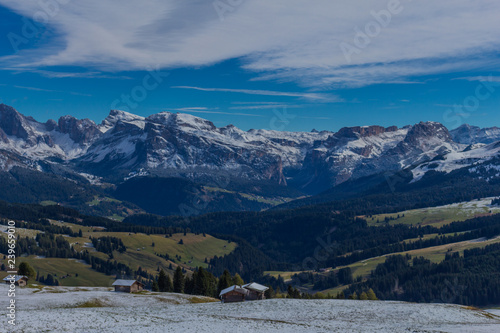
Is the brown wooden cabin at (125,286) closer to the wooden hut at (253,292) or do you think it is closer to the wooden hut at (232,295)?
the wooden hut at (232,295)

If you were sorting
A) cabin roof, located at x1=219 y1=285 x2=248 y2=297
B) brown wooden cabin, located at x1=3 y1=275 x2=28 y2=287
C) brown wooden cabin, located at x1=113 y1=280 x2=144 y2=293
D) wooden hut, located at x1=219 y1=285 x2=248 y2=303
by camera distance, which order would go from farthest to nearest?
1. brown wooden cabin, located at x1=3 y1=275 x2=28 y2=287
2. brown wooden cabin, located at x1=113 y1=280 x2=144 y2=293
3. wooden hut, located at x1=219 y1=285 x2=248 y2=303
4. cabin roof, located at x1=219 y1=285 x2=248 y2=297

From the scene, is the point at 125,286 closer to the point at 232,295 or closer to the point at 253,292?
the point at 232,295

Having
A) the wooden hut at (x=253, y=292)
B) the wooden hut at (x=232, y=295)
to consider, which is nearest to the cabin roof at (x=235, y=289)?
the wooden hut at (x=232, y=295)

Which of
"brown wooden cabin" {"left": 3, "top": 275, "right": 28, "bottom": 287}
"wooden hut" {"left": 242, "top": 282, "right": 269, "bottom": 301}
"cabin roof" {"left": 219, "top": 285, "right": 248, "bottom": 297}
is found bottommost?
"wooden hut" {"left": 242, "top": 282, "right": 269, "bottom": 301}

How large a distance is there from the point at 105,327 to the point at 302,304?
5007cm

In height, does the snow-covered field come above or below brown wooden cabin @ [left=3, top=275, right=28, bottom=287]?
below

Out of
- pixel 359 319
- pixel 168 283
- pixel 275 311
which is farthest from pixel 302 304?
pixel 168 283

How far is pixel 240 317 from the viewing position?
91812 millimetres

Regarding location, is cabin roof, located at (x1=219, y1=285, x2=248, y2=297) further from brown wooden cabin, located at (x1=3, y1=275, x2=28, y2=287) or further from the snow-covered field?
brown wooden cabin, located at (x1=3, y1=275, x2=28, y2=287)

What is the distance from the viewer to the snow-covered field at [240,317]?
76750 mm

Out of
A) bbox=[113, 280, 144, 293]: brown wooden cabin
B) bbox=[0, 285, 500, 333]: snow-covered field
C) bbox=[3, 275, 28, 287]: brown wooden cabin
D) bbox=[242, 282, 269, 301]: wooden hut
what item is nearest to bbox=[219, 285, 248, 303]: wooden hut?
bbox=[242, 282, 269, 301]: wooden hut

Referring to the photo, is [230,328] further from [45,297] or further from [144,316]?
[45,297]

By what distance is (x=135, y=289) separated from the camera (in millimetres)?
148750

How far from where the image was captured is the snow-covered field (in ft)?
252
